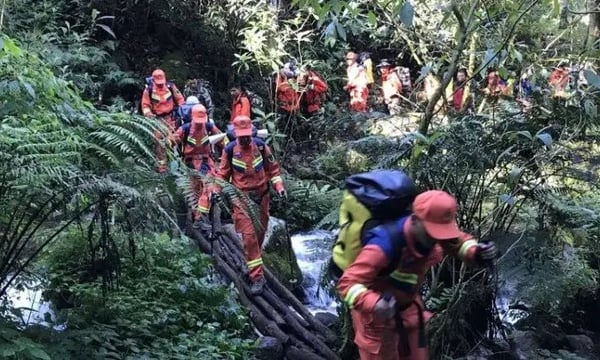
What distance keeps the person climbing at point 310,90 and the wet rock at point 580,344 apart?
826 cm

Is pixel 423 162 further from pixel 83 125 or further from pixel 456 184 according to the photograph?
pixel 83 125

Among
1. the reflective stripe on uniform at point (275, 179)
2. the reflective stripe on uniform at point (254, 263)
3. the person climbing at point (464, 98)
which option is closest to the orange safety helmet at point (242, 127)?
the reflective stripe on uniform at point (275, 179)

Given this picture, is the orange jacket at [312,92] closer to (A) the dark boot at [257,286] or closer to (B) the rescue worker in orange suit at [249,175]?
(B) the rescue worker in orange suit at [249,175]

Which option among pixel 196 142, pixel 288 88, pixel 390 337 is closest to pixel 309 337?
pixel 390 337

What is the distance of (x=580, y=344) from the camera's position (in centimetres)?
656

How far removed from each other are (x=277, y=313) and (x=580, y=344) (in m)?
3.11

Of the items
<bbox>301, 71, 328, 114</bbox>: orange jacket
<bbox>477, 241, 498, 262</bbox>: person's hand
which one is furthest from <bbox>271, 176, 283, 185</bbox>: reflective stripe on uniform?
<bbox>301, 71, 328, 114</bbox>: orange jacket

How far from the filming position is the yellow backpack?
3.29 meters

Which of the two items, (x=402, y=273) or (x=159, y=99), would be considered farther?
(x=159, y=99)

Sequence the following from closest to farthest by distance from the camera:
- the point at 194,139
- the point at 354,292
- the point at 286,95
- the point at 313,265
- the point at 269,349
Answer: the point at 354,292 < the point at 269,349 < the point at 194,139 < the point at 313,265 < the point at 286,95

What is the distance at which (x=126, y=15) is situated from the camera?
1591cm

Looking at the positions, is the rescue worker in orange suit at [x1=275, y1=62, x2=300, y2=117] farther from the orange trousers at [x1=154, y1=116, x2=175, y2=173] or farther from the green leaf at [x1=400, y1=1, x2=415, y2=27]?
the green leaf at [x1=400, y1=1, x2=415, y2=27]

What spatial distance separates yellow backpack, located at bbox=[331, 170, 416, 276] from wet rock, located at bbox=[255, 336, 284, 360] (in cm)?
227

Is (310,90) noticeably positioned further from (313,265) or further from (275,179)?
(275,179)
